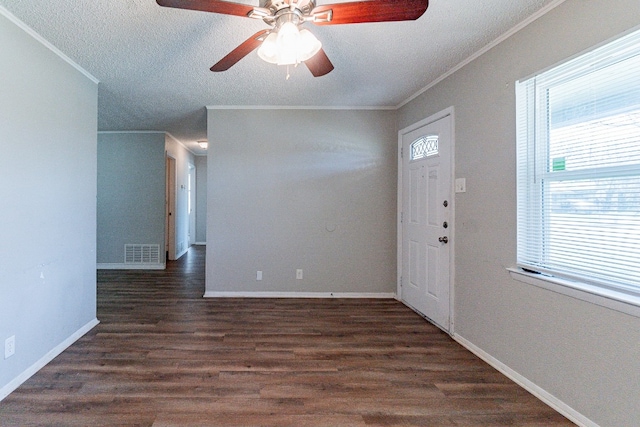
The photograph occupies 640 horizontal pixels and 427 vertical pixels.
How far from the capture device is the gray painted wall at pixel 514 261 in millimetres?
1476

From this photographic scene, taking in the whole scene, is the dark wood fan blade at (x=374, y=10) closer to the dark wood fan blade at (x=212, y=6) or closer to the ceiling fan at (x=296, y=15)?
the ceiling fan at (x=296, y=15)

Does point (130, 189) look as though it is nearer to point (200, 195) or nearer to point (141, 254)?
point (141, 254)

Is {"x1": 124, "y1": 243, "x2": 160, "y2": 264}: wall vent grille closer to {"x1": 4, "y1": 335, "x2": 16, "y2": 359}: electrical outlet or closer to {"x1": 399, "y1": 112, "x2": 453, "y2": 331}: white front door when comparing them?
{"x1": 4, "y1": 335, "x2": 16, "y2": 359}: electrical outlet

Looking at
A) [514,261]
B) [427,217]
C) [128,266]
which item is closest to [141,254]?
[128,266]

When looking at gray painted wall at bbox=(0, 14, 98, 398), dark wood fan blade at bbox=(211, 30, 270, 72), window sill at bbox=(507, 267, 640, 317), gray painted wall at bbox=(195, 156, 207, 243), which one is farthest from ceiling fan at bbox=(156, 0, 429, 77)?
gray painted wall at bbox=(195, 156, 207, 243)

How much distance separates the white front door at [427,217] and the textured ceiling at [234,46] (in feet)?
1.82

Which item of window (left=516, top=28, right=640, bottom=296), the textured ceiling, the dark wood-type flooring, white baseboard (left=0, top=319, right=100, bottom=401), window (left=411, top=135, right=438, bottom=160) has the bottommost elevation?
the dark wood-type flooring

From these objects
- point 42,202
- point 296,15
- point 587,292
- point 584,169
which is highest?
point 296,15

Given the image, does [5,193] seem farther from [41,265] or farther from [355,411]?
[355,411]

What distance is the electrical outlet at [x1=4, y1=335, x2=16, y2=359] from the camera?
186 cm

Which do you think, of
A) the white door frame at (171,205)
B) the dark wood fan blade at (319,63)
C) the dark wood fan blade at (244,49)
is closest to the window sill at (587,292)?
Answer: the dark wood fan blade at (319,63)

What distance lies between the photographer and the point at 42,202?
217cm

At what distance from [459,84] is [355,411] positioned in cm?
269

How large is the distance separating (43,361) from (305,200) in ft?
9.10
